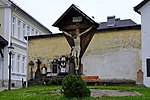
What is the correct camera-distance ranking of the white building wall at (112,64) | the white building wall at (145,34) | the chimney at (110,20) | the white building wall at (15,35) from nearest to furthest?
the white building wall at (145,34), the white building wall at (112,64), the white building wall at (15,35), the chimney at (110,20)

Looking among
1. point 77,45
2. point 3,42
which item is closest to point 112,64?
point 77,45

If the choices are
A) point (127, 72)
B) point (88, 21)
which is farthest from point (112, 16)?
point (88, 21)

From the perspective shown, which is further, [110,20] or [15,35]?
[110,20]

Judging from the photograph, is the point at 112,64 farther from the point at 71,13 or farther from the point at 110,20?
the point at 110,20

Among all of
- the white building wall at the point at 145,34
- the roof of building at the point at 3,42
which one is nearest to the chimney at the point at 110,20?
the roof of building at the point at 3,42

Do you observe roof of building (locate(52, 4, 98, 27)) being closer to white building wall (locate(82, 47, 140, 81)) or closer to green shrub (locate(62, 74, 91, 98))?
green shrub (locate(62, 74, 91, 98))

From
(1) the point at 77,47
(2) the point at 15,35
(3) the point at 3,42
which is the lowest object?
(1) the point at 77,47

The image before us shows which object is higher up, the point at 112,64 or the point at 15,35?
the point at 15,35

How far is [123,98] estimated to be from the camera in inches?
497

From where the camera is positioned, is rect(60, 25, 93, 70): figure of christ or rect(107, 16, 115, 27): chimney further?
rect(107, 16, 115, 27): chimney

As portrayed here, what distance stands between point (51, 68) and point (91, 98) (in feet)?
61.9

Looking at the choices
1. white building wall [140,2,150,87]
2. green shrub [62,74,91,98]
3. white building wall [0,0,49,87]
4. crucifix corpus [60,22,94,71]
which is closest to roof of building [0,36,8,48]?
white building wall [0,0,49,87]

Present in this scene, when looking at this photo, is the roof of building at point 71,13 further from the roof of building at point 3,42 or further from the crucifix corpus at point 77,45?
the roof of building at point 3,42

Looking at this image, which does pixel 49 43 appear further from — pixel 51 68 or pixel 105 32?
pixel 105 32
